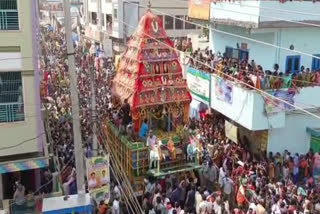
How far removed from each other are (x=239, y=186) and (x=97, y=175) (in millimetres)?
5291

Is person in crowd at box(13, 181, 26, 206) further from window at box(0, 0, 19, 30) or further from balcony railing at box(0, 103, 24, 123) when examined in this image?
window at box(0, 0, 19, 30)

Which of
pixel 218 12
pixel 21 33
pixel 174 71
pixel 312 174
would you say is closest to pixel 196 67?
pixel 218 12

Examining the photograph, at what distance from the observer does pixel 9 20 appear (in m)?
12.2

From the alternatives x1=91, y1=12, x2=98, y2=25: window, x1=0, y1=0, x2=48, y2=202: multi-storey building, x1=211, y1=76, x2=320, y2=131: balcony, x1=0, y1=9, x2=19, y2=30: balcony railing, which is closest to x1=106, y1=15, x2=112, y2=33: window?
x1=91, y1=12, x2=98, y2=25: window

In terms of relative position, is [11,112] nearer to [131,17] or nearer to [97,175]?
[97,175]

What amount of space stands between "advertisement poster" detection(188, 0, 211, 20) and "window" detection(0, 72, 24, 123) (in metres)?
12.2

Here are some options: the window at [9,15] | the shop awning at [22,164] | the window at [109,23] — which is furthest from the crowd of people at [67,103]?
the window at [109,23]

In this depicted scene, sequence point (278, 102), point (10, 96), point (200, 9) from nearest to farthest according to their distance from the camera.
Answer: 1. point (10, 96)
2. point (278, 102)
3. point (200, 9)

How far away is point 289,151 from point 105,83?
40.3ft

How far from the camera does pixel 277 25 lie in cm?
1833

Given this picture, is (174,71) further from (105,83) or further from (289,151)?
(105,83)

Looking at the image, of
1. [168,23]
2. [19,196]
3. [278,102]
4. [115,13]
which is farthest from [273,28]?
[115,13]

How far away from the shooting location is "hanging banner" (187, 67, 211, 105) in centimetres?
2064

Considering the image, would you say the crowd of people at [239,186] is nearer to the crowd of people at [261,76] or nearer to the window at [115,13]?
the crowd of people at [261,76]
